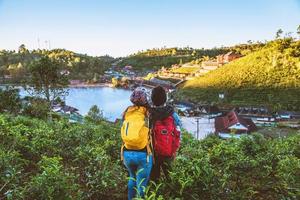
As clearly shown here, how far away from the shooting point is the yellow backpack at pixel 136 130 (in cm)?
263

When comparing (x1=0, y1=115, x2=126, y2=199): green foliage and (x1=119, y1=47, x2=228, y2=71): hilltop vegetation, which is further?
(x1=119, y1=47, x2=228, y2=71): hilltop vegetation

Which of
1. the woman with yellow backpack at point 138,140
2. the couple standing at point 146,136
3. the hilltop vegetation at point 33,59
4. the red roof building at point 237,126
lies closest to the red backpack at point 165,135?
the couple standing at point 146,136

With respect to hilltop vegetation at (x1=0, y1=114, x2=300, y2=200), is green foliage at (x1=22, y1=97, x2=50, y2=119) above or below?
below

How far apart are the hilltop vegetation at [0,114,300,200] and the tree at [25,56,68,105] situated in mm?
12502

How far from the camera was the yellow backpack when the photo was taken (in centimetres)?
263

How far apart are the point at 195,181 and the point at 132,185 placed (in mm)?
539

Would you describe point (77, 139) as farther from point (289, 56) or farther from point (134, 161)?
point (289, 56)

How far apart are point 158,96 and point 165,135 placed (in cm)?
34

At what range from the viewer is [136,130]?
2631 mm

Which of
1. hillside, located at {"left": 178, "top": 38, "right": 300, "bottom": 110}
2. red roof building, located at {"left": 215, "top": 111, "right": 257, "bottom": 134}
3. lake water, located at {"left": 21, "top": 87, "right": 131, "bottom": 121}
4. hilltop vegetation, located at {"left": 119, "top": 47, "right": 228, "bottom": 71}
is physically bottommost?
lake water, located at {"left": 21, "top": 87, "right": 131, "bottom": 121}

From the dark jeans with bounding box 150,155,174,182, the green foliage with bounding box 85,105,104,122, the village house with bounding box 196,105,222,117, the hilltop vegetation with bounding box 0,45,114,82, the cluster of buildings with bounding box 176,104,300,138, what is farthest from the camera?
the hilltop vegetation with bounding box 0,45,114,82

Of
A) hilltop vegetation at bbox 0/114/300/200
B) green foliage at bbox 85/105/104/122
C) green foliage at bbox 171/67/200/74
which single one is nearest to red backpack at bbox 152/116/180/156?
hilltop vegetation at bbox 0/114/300/200

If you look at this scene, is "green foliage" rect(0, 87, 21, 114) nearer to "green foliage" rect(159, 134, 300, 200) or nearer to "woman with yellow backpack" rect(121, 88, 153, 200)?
"green foliage" rect(159, 134, 300, 200)

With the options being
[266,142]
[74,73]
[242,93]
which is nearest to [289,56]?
[242,93]
